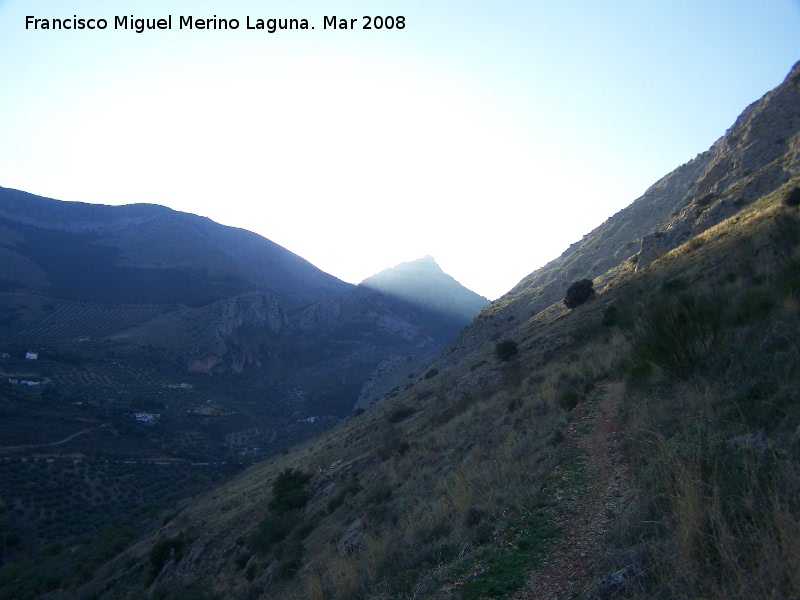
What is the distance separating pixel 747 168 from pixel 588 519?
107ft

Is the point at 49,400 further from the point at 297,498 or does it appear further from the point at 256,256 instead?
the point at 256,256

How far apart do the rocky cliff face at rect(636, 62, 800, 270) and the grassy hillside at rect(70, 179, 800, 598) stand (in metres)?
6.68

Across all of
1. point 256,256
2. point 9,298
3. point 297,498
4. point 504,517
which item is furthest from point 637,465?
point 256,256

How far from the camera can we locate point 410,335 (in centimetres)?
11062

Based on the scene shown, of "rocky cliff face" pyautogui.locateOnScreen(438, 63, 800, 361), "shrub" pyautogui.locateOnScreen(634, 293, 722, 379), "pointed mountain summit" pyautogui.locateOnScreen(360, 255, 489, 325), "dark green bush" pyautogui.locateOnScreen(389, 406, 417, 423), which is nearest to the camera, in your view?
"shrub" pyautogui.locateOnScreen(634, 293, 722, 379)

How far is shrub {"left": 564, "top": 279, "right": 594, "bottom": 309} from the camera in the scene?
29961 millimetres

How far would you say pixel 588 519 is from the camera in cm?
543

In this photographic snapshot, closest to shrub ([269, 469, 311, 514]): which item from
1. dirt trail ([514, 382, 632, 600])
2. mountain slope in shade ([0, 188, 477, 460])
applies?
dirt trail ([514, 382, 632, 600])

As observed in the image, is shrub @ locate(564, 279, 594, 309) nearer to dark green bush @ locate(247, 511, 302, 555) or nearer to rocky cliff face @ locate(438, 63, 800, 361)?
rocky cliff face @ locate(438, 63, 800, 361)

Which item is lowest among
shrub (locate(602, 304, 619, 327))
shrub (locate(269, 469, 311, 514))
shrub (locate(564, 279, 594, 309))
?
shrub (locate(269, 469, 311, 514))

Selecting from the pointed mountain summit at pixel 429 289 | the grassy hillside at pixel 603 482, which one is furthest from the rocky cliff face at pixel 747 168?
the pointed mountain summit at pixel 429 289

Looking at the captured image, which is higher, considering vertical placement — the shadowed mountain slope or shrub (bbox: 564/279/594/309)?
shrub (bbox: 564/279/594/309)

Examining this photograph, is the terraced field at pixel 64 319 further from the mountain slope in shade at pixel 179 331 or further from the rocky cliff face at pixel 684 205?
the rocky cliff face at pixel 684 205

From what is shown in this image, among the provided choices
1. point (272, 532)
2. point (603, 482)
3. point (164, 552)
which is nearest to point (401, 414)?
point (272, 532)
